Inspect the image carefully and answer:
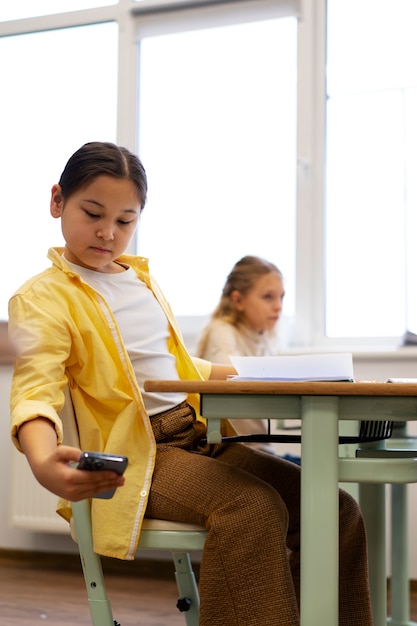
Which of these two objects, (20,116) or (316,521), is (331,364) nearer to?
(316,521)

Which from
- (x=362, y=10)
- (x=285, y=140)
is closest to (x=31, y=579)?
(x=285, y=140)

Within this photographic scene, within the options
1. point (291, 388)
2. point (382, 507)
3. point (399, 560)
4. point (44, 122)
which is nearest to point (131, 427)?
point (291, 388)

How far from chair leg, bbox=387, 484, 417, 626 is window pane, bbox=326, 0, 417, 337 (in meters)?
0.97

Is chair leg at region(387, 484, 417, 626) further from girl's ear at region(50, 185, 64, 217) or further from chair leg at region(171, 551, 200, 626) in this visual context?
girl's ear at region(50, 185, 64, 217)

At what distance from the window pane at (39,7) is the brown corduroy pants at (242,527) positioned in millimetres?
2755

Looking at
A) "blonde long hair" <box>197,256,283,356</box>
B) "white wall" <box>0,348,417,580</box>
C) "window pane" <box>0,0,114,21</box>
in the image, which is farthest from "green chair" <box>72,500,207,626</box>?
"window pane" <box>0,0,114,21</box>

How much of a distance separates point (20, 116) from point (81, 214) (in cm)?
262

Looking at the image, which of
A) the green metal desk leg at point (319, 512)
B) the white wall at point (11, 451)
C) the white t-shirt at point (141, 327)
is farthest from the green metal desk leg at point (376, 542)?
the white wall at point (11, 451)

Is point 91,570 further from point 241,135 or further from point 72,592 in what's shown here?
point 241,135

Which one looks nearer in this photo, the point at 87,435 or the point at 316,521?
the point at 316,521

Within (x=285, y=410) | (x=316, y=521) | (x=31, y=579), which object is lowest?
(x=31, y=579)

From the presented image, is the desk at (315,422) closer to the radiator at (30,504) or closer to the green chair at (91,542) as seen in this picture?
the green chair at (91,542)

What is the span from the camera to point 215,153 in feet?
11.2

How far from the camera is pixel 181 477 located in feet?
3.92
